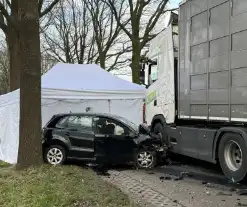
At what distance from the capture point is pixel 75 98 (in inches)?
587

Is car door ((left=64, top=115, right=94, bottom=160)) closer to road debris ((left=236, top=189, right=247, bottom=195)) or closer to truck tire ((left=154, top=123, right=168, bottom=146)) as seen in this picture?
truck tire ((left=154, top=123, right=168, bottom=146))

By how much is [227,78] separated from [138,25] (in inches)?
805

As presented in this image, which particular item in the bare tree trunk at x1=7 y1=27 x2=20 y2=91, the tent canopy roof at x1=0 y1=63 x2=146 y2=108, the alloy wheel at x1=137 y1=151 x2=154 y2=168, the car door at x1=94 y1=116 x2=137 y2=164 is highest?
the bare tree trunk at x1=7 y1=27 x2=20 y2=91

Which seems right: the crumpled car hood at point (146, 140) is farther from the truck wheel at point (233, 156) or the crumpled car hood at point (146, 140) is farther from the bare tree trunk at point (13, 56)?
the bare tree trunk at point (13, 56)

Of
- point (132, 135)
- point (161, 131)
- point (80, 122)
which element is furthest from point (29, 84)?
point (161, 131)

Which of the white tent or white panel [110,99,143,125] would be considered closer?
the white tent

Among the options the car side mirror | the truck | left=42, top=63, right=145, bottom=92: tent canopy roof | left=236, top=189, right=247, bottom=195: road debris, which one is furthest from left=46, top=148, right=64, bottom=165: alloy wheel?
left=236, top=189, right=247, bottom=195: road debris

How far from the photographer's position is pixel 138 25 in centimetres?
2853

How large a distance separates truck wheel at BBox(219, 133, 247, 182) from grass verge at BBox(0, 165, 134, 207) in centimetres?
263

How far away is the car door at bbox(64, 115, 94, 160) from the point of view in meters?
11.6

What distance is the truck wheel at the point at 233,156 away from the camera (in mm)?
8320

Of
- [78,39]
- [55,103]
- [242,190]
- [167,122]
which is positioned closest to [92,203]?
[242,190]

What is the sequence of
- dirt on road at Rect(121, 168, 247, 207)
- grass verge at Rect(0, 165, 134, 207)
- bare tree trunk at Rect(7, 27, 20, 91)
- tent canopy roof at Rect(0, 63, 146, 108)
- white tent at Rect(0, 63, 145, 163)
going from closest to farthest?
grass verge at Rect(0, 165, 134, 207), dirt on road at Rect(121, 168, 247, 207), white tent at Rect(0, 63, 145, 163), tent canopy roof at Rect(0, 63, 146, 108), bare tree trunk at Rect(7, 27, 20, 91)

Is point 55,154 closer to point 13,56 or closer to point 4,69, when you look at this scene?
point 13,56
